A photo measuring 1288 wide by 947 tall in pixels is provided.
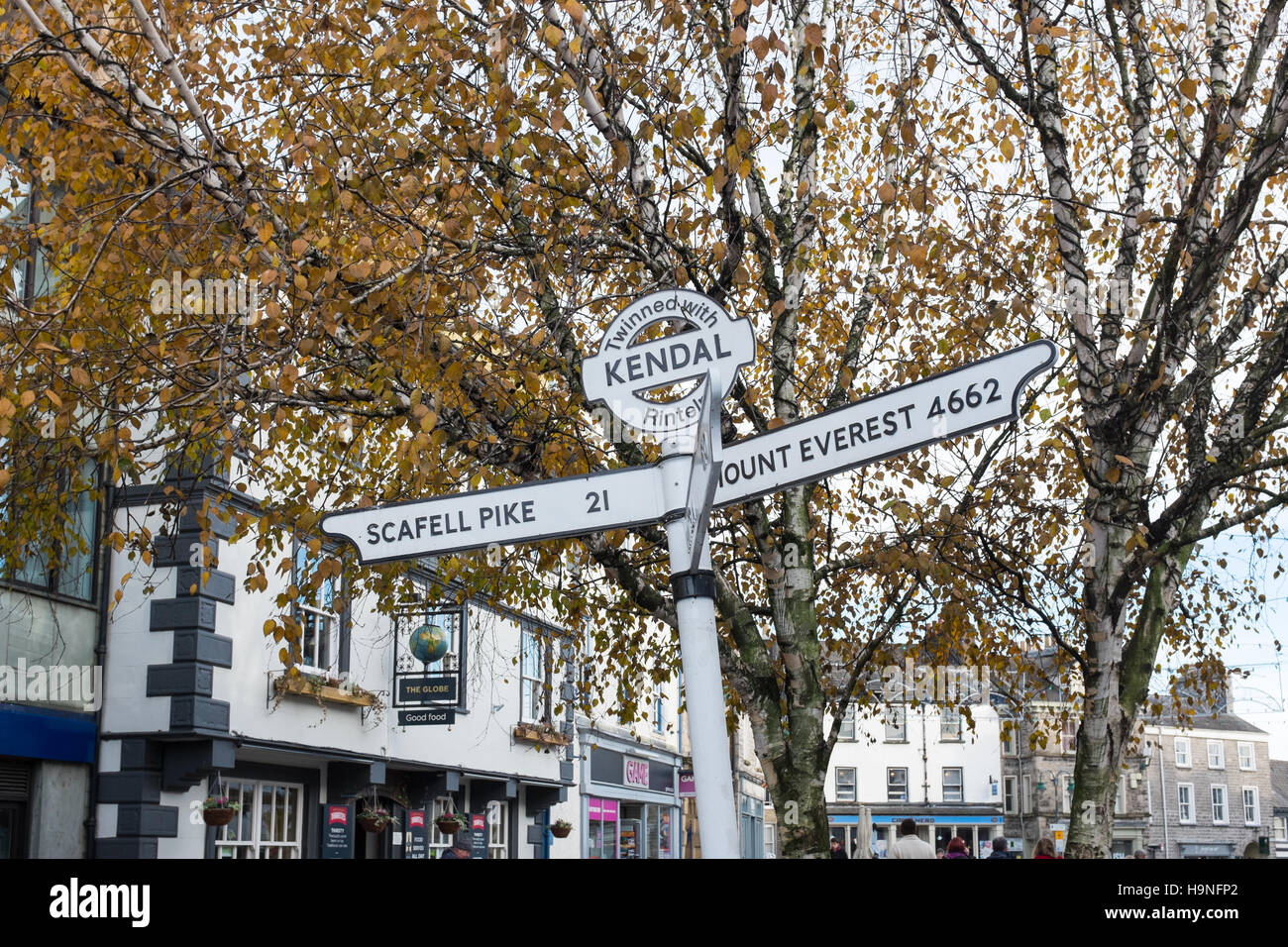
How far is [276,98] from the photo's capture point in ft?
26.1

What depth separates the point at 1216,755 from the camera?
236 ft

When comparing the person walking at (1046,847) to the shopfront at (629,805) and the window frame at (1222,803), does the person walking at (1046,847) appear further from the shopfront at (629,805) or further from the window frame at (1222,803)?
the window frame at (1222,803)

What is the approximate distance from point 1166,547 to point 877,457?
390 centimetres

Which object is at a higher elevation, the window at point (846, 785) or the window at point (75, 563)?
the window at point (75, 563)

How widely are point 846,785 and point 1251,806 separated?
24285 mm

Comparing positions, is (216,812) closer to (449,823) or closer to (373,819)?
(373,819)

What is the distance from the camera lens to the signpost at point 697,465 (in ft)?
11.1

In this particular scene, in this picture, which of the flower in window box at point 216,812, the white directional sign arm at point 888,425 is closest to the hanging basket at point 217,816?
the flower in window box at point 216,812

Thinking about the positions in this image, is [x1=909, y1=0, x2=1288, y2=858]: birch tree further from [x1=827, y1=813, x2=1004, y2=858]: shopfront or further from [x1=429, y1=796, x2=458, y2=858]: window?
[x1=827, y1=813, x2=1004, y2=858]: shopfront

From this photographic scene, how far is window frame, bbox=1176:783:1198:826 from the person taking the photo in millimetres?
70625

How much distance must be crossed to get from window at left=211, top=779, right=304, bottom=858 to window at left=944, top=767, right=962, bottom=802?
59888 mm

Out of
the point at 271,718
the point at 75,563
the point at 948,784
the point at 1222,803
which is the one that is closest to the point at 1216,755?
the point at 1222,803
